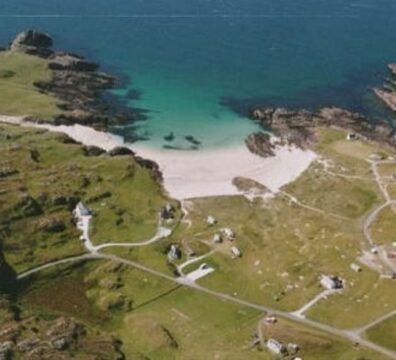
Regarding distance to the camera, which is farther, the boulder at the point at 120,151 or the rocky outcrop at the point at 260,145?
the rocky outcrop at the point at 260,145

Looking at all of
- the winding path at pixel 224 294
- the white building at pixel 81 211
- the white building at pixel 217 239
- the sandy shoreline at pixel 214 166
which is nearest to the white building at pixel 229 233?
the white building at pixel 217 239

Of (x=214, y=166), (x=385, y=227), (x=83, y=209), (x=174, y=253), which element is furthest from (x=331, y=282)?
(x=214, y=166)

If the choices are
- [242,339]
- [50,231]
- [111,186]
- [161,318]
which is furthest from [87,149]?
[242,339]

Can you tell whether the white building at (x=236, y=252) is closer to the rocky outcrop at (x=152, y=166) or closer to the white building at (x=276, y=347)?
the white building at (x=276, y=347)

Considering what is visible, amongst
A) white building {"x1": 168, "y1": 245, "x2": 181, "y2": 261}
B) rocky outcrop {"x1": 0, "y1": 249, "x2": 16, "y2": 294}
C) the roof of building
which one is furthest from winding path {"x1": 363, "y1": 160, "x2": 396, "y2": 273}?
rocky outcrop {"x1": 0, "y1": 249, "x2": 16, "y2": 294}

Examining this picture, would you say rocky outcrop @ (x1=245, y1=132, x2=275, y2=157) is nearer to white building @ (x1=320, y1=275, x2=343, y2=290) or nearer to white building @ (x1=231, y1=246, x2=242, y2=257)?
white building @ (x1=231, y1=246, x2=242, y2=257)

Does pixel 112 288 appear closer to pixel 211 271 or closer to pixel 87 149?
pixel 211 271
